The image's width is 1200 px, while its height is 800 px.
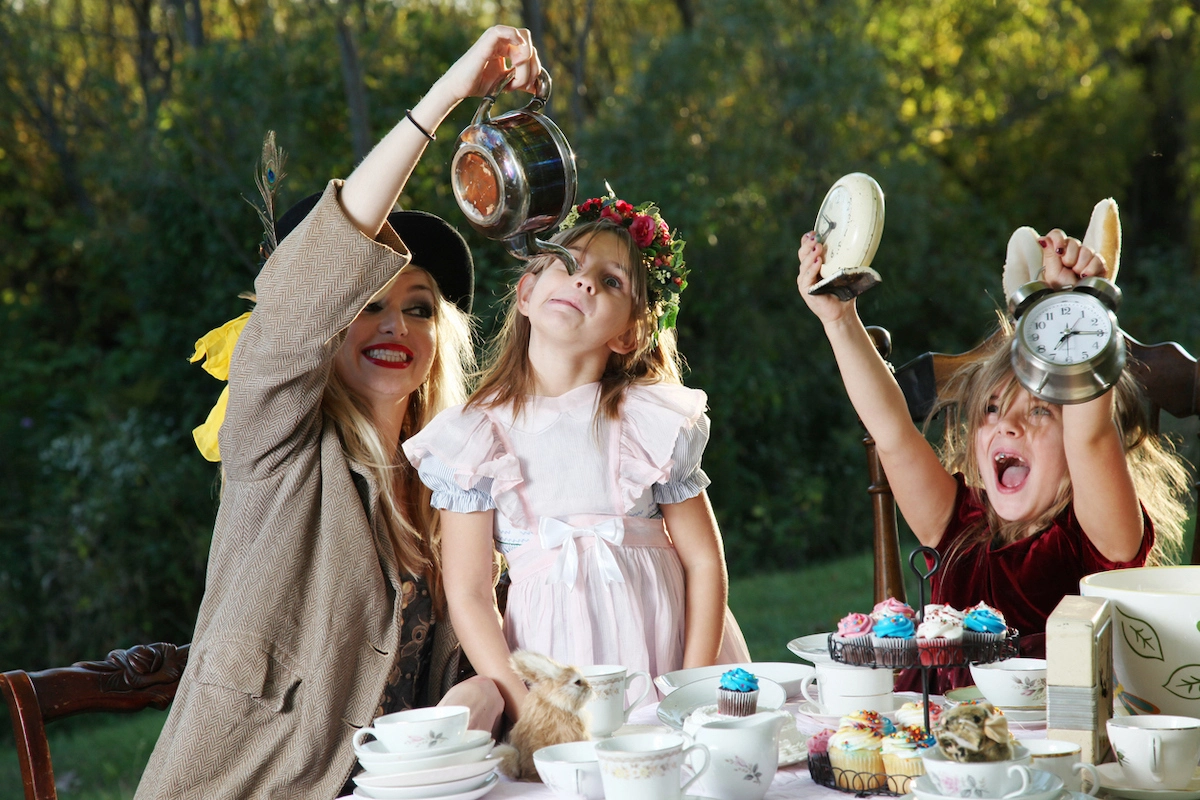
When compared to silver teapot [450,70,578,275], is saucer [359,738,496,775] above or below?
below

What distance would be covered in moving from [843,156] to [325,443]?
18.5 ft

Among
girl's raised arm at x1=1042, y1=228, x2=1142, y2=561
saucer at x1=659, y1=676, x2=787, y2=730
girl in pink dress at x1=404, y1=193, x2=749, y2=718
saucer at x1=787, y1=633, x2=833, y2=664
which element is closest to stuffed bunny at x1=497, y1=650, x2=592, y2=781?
saucer at x1=659, y1=676, x2=787, y2=730

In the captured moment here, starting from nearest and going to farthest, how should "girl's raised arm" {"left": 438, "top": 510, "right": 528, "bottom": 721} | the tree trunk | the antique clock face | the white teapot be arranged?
the white teapot, the antique clock face, "girl's raised arm" {"left": 438, "top": 510, "right": 528, "bottom": 721}, the tree trunk

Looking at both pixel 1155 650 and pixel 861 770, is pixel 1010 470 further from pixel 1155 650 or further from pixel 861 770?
pixel 861 770

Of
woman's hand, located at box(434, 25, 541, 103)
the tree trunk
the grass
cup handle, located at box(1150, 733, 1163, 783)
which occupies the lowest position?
the grass

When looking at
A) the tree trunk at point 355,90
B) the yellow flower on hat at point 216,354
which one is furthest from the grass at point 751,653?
the tree trunk at point 355,90

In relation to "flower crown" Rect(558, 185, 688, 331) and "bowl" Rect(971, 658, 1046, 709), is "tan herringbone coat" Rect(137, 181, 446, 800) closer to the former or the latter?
"flower crown" Rect(558, 185, 688, 331)

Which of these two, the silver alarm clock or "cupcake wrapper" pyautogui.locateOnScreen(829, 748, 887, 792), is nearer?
"cupcake wrapper" pyautogui.locateOnScreen(829, 748, 887, 792)

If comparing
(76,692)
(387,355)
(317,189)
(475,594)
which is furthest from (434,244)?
(317,189)

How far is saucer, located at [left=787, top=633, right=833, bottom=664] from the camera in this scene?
54.2 inches

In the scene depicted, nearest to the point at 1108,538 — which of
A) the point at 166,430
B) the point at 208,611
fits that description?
the point at 208,611

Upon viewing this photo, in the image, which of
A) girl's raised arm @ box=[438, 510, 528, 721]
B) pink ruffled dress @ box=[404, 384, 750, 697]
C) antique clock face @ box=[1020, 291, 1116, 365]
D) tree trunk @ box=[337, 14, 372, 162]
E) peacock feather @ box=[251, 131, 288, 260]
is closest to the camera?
antique clock face @ box=[1020, 291, 1116, 365]

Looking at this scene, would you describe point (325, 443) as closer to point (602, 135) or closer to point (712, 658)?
point (712, 658)

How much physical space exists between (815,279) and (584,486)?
22.9 inches
